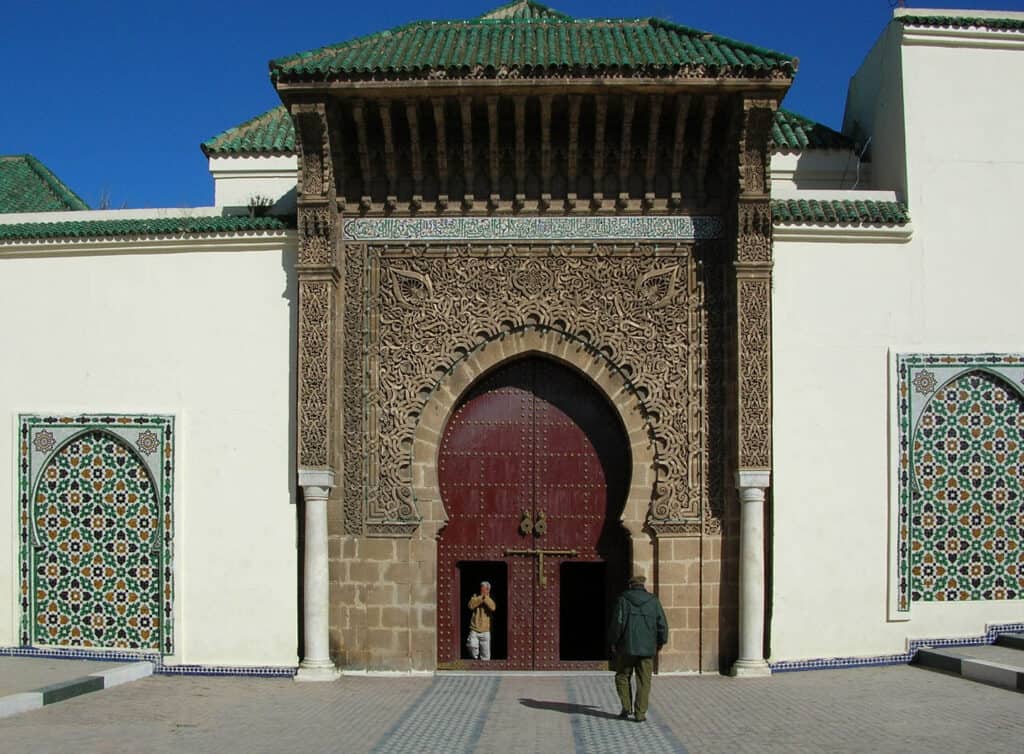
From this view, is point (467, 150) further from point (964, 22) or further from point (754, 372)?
point (964, 22)

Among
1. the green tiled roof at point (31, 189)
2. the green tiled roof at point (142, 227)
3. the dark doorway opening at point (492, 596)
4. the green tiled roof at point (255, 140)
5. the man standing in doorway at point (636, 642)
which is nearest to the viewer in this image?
the man standing in doorway at point (636, 642)

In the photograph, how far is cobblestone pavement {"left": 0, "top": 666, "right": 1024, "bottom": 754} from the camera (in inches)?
222

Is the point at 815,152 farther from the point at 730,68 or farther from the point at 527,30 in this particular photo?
the point at 527,30

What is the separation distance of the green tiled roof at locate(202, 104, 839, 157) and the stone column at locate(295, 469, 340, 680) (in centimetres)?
318

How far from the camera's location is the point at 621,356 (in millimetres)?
7969

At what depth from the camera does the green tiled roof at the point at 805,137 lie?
907 cm

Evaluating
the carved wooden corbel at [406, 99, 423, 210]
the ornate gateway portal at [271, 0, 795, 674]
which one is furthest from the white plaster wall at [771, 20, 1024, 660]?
the carved wooden corbel at [406, 99, 423, 210]

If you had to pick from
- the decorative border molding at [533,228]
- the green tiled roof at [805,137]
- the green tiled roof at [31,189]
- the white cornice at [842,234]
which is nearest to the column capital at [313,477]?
the decorative border molding at [533,228]

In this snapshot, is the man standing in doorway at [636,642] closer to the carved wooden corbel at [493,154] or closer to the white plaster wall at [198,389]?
the white plaster wall at [198,389]

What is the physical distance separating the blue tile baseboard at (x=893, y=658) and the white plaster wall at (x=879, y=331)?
41mm

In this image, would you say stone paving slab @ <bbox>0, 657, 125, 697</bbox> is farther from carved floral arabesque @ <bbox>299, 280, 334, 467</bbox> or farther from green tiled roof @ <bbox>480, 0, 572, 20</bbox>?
green tiled roof @ <bbox>480, 0, 572, 20</bbox>

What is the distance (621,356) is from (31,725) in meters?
4.22

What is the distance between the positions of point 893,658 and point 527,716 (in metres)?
2.75

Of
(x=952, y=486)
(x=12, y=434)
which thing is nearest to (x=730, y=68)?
(x=952, y=486)
